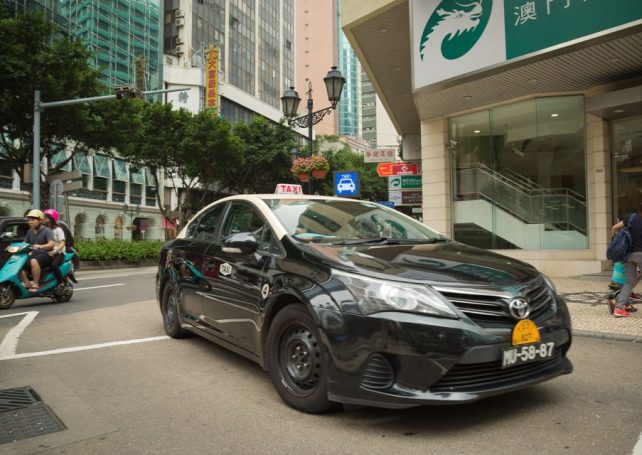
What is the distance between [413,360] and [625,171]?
39.4 feet

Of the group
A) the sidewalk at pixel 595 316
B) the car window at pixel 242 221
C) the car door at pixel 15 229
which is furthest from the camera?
the car door at pixel 15 229

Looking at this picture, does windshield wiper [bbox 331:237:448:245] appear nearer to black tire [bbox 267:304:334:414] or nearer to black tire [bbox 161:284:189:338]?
black tire [bbox 267:304:334:414]

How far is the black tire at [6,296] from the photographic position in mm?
8438

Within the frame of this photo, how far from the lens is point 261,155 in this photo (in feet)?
118

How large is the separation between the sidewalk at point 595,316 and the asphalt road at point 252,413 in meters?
0.55

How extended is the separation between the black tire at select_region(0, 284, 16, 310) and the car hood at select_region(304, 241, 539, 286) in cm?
698

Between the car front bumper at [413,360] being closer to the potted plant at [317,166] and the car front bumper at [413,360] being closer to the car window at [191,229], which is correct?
the car window at [191,229]

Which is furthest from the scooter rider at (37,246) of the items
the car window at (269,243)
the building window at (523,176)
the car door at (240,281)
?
the building window at (523,176)

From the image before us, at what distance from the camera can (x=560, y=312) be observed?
3.41 meters

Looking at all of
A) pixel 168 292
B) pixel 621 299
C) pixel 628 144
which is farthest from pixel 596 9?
pixel 168 292

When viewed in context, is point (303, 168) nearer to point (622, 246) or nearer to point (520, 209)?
point (520, 209)

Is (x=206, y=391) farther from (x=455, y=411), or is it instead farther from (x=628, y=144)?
(x=628, y=144)

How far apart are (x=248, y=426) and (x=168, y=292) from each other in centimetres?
294

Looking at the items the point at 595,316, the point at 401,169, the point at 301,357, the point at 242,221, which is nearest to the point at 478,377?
the point at 301,357
